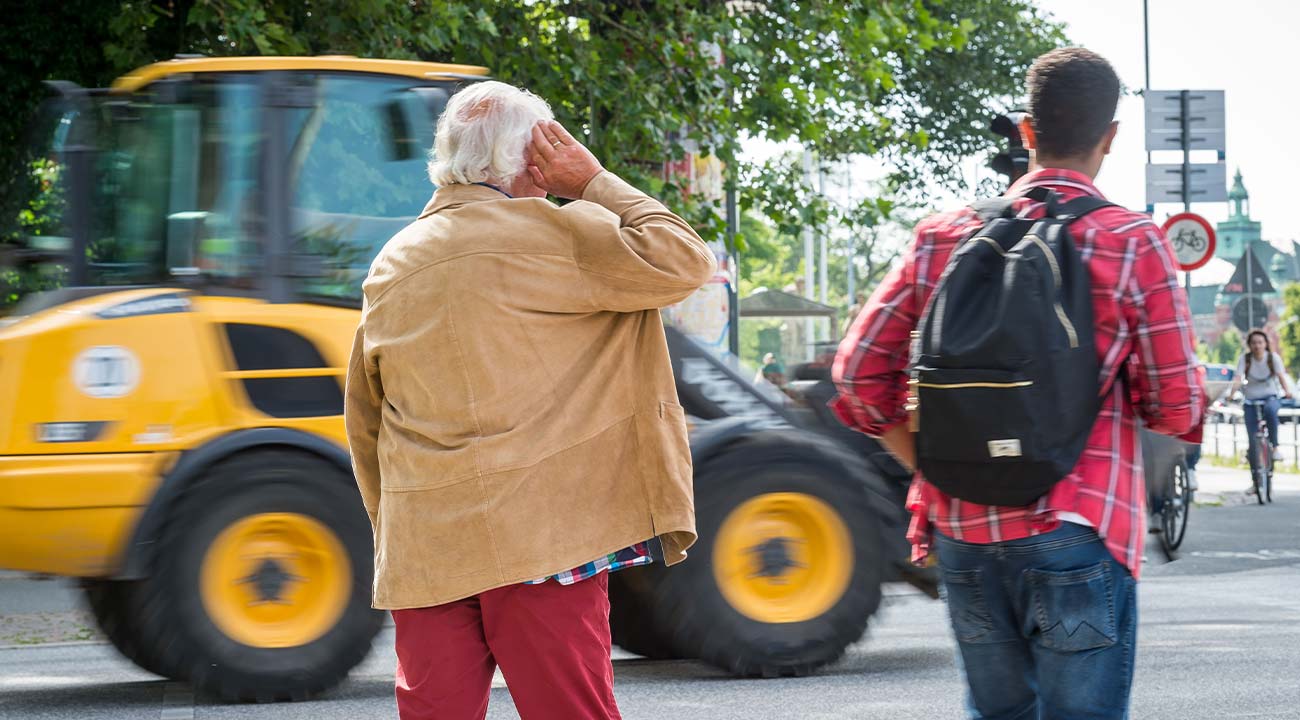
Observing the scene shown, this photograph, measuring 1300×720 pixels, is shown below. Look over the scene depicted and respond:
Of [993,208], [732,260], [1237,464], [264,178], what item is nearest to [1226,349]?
[1237,464]

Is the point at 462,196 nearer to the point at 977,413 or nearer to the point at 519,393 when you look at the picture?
the point at 519,393

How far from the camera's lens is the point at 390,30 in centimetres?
1220

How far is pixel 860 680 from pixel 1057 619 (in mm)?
3988

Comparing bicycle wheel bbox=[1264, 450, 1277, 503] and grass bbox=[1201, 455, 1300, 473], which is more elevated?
bicycle wheel bbox=[1264, 450, 1277, 503]

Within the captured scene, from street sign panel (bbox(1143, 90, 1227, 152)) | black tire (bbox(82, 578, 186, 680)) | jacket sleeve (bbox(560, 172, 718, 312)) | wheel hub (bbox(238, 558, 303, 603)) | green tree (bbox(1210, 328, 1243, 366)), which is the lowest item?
green tree (bbox(1210, 328, 1243, 366))

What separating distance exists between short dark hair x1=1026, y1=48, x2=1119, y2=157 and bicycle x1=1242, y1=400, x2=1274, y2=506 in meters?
14.3

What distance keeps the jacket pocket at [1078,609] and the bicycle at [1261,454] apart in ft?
47.4

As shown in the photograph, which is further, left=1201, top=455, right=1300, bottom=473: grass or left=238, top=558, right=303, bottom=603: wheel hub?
left=1201, top=455, right=1300, bottom=473: grass

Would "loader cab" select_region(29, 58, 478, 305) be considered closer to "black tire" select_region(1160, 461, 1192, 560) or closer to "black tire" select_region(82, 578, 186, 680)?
"black tire" select_region(82, 578, 186, 680)

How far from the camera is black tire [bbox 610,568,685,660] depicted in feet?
22.1

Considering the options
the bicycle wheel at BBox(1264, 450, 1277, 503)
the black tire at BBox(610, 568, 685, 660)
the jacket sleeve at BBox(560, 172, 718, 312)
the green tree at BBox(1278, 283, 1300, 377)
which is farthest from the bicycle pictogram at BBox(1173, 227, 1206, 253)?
the green tree at BBox(1278, 283, 1300, 377)

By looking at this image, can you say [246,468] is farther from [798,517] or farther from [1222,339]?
[1222,339]

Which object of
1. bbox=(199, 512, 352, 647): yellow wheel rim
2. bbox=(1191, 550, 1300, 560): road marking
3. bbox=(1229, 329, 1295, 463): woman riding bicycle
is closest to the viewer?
bbox=(199, 512, 352, 647): yellow wheel rim

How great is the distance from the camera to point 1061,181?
3049 mm
